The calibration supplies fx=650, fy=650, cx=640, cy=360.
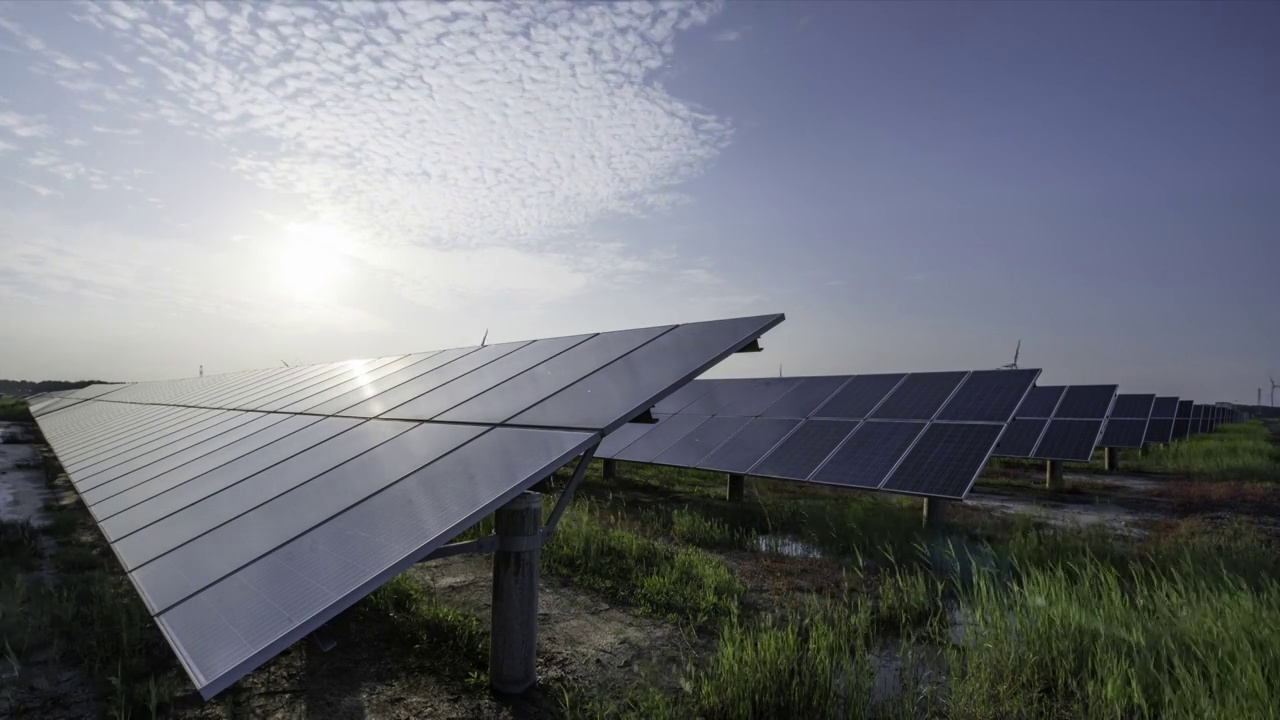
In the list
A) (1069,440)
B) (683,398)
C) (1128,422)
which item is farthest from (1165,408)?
(683,398)

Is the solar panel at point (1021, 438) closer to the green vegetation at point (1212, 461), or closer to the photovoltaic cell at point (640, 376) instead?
the green vegetation at point (1212, 461)

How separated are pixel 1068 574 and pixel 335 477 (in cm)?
865

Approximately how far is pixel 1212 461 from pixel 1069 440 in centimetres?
837

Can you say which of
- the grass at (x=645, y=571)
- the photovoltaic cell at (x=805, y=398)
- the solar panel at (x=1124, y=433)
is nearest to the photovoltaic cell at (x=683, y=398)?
the photovoltaic cell at (x=805, y=398)

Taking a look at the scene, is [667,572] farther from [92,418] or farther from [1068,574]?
[92,418]

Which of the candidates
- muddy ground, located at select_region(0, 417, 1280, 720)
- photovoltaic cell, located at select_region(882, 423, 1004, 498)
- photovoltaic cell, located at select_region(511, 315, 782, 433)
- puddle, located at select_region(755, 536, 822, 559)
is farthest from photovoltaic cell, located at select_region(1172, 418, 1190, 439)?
photovoltaic cell, located at select_region(511, 315, 782, 433)

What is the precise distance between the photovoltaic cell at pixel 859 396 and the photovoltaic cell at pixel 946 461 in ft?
7.69

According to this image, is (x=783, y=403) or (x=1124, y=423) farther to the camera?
(x=1124, y=423)

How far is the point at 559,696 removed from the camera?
5109 millimetres

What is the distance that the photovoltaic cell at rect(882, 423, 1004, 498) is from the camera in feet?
32.8

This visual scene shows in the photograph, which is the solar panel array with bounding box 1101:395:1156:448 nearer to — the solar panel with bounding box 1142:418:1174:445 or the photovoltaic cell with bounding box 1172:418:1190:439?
the solar panel with bounding box 1142:418:1174:445

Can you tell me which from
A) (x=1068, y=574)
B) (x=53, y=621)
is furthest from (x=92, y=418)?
(x=1068, y=574)

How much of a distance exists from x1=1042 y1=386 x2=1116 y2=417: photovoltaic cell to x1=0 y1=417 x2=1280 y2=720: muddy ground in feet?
57.9

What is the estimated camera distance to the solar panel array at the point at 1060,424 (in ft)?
62.6
